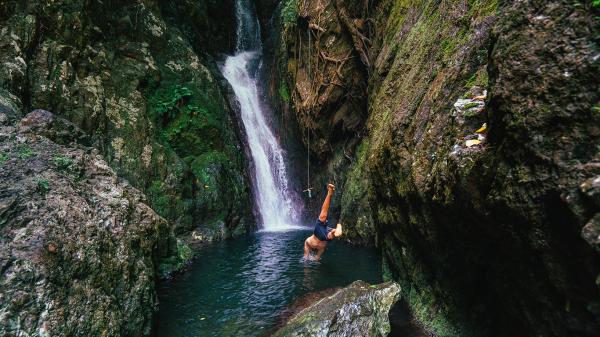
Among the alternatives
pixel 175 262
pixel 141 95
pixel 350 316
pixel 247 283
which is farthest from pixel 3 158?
pixel 141 95

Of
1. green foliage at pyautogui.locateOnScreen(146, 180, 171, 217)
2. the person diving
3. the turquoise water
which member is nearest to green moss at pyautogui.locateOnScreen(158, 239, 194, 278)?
the turquoise water

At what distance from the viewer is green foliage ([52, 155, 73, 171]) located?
520cm

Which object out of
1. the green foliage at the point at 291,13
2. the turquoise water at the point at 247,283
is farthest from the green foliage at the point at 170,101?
the turquoise water at the point at 247,283

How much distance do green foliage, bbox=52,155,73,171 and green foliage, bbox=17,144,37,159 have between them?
28 centimetres

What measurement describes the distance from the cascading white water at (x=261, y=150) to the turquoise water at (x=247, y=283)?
4.61 metres

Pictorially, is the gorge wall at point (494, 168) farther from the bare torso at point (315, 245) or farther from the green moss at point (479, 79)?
the bare torso at point (315, 245)

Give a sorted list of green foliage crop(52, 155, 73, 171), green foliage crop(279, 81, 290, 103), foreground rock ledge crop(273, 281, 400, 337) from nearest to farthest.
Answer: foreground rock ledge crop(273, 281, 400, 337)
green foliage crop(52, 155, 73, 171)
green foliage crop(279, 81, 290, 103)

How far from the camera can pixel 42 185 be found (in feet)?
14.9

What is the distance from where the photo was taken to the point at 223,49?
20.7m

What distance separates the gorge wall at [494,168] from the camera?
220cm

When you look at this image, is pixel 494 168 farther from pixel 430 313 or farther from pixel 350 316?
pixel 430 313

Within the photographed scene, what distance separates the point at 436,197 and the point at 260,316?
370cm

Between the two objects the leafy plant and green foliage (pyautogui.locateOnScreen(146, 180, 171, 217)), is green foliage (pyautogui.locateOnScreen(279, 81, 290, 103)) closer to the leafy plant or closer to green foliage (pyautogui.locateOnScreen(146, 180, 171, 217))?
green foliage (pyautogui.locateOnScreen(146, 180, 171, 217))

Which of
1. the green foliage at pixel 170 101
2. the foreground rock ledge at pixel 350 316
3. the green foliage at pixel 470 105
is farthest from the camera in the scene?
the green foliage at pixel 170 101
